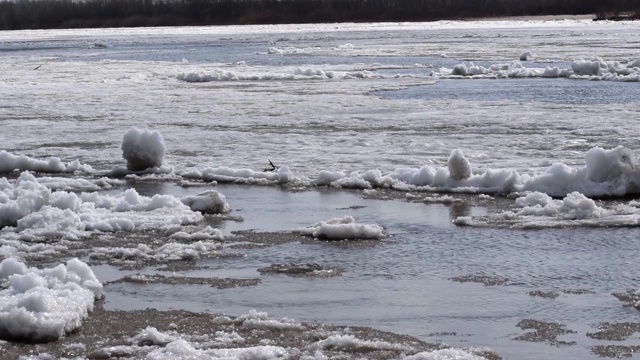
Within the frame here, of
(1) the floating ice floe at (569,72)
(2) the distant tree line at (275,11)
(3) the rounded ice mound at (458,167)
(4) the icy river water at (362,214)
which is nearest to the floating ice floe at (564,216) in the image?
(4) the icy river water at (362,214)

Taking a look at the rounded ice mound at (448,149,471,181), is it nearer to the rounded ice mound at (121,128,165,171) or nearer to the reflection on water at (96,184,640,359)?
the reflection on water at (96,184,640,359)

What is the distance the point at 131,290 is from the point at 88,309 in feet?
1.90

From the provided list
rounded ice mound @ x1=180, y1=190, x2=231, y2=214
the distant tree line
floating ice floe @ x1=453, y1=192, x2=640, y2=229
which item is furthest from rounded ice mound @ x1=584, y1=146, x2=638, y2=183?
the distant tree line

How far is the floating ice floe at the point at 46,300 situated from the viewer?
6031 millimetres

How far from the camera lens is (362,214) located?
962 cm

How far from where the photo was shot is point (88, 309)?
6523mm

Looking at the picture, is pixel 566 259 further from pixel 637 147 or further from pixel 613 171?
pixel 637 147

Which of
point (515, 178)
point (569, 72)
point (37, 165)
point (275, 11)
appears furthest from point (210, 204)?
point (275, 11)

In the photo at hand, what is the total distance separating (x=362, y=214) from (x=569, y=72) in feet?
60.9

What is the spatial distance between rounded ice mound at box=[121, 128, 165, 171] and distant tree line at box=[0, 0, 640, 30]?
347ft

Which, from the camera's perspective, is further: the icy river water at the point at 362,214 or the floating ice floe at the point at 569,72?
the floating ice floe at the point at 569,72

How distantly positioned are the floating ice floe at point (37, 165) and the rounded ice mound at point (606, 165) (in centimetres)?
571

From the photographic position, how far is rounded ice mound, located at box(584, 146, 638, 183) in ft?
33.7

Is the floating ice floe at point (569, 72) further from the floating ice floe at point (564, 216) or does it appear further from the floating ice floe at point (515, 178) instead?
the floating ice floe at point (564, 216)
